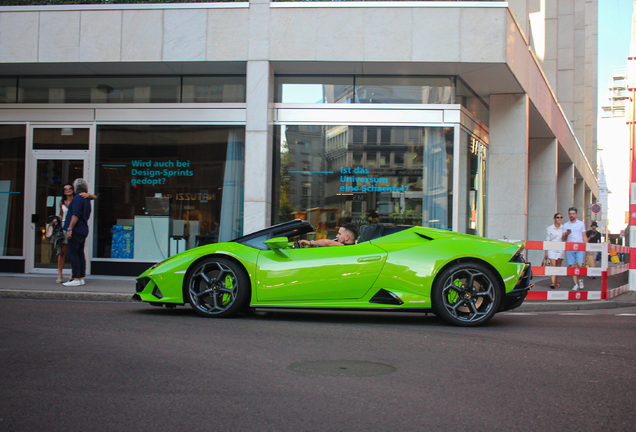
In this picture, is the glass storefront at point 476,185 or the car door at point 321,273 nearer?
the car door at point 321,273

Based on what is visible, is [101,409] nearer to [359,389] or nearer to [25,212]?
[359,389]

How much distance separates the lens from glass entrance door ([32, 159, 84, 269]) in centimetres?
1271

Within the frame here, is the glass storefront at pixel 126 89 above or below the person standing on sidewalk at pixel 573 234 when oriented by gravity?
above

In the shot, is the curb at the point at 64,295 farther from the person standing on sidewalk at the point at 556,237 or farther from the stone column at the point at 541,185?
the stone column at the point at 541,185

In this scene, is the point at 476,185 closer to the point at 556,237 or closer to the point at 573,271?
the point at 556,237

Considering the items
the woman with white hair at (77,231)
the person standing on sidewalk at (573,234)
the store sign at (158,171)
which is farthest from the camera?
the store sign at (158,171)

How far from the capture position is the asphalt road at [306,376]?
3.22 metres

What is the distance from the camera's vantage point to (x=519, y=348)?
5.33 metres

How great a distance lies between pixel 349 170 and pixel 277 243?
20.2 feet

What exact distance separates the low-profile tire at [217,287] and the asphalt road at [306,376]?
21 cm

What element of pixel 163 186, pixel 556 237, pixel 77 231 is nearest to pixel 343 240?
pixel 77 231

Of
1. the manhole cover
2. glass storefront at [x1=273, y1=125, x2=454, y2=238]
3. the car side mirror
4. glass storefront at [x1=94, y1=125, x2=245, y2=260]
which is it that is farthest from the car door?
glass storefront at [x1=94, y1=125, x2=245, y2=260]

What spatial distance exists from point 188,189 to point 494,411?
1016cm

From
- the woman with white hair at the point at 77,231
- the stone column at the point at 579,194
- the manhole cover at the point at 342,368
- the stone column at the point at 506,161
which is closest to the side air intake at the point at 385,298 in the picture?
the manhole cover at the point at 342,368
